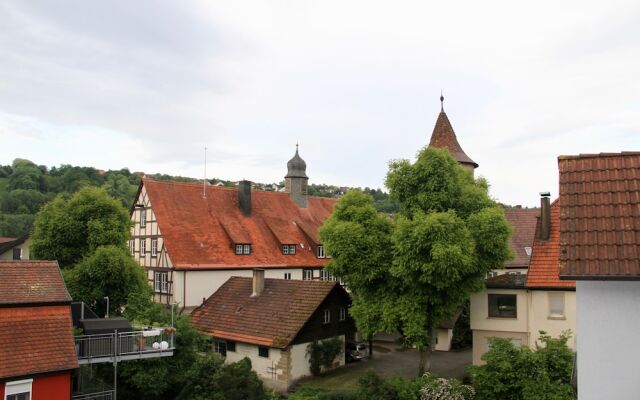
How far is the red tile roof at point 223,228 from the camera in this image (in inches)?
1323

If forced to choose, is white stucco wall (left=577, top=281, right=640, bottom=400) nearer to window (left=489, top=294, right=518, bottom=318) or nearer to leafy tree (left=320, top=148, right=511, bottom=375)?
leafy tree (left=320, top=148, right=511, bottom=375)

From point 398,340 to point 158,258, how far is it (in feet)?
54.7

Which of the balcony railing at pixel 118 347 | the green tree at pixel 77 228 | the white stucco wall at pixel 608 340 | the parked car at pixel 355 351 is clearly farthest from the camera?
the parked car at pixel 355 351

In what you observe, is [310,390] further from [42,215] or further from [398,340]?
[42,215]

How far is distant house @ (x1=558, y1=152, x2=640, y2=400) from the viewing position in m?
6.98

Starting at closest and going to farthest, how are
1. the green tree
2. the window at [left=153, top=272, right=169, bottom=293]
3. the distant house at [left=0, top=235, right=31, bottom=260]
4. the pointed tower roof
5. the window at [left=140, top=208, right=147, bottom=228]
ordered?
the green tree, the window at [left=153, top=272, right=169, bottom=293], the window at [left=140, top=208, right=147, bottom=228], the pointed tower roof, the distant house at [left=0, top=235, right=31, bottom=260]

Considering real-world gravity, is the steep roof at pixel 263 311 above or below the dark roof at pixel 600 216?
below

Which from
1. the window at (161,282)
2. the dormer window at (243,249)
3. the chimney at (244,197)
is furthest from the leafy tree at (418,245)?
the chimney at (244,197)

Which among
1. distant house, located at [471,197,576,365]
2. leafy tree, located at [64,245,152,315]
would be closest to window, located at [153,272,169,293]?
leafy tree, located at [64,245,152,315]

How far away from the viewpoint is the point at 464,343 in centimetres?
3066

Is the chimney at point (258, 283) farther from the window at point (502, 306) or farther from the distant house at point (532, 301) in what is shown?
the window at point (502, 306)

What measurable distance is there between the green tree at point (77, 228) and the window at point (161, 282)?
19.5ft

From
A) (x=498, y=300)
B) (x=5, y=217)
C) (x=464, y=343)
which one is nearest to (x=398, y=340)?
(x=464, y=343)

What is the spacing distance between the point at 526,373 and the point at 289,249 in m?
23.6
